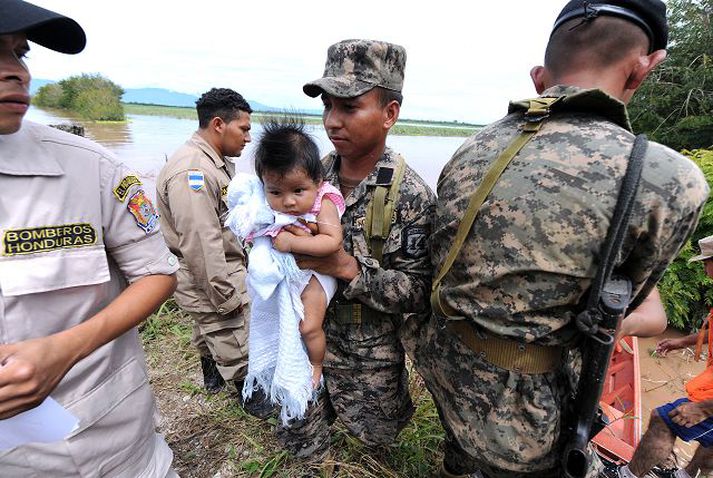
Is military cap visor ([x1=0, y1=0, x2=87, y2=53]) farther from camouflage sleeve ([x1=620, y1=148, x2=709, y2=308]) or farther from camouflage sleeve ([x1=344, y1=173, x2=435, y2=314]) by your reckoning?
camouflage sleeve ([x1=620, y1=148, x2=709, y2=308])

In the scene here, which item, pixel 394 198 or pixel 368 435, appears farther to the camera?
pixel 368 435

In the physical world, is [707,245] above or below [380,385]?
above

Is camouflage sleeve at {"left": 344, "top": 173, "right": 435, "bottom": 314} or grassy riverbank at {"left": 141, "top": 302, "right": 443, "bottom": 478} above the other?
camouflage sleeve at {"left": 344, "top": 173, "right": 435, "bottom": 314}

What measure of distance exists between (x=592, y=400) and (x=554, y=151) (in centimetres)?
91

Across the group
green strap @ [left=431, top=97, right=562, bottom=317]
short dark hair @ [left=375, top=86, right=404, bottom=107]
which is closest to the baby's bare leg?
green strap @ [left=431, top=97, right=562, bottom=317]

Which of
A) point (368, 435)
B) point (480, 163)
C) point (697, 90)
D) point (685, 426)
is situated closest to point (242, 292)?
point (368, 435)

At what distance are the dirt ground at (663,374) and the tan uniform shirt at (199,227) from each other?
189 inches

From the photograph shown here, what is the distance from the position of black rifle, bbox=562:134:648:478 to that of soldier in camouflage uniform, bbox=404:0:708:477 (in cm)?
4

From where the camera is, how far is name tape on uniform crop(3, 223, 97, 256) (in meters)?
1.01

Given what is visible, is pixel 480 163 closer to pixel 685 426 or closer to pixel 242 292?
pixel 242 292

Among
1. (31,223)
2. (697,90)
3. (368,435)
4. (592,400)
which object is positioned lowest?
(368,435)

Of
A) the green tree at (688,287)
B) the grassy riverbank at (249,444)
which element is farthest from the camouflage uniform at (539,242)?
the green tree at (688,287)

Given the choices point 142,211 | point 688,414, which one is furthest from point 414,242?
point 688,414

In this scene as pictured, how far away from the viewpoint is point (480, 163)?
1.41m
